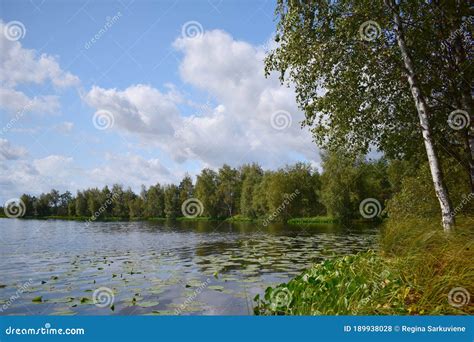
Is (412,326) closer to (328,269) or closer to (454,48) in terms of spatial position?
(328,269)

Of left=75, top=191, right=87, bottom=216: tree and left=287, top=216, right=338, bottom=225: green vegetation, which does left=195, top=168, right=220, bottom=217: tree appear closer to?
left=287, top=216, right=338, bottom=225: green vegetation

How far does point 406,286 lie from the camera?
586 centimetres

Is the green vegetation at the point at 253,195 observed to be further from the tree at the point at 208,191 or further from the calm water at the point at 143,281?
the calm water at the point at 143,281

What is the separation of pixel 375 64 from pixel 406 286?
7.71 meters

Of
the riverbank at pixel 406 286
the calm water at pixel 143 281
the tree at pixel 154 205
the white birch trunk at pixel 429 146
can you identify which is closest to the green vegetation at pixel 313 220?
the calm water at pixel 143 281

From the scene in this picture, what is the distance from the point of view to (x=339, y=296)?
619cm

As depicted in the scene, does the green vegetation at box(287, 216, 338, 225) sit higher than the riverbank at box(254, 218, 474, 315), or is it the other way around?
the riverbank at box(254, 218, 474, 315)

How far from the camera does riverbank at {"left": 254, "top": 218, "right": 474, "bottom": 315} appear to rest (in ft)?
16.7

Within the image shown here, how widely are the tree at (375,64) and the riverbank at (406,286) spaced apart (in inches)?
183

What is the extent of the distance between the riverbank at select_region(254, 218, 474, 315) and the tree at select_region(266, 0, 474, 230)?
465 centimetres

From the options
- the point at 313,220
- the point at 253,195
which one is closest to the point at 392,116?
the point at 313,220

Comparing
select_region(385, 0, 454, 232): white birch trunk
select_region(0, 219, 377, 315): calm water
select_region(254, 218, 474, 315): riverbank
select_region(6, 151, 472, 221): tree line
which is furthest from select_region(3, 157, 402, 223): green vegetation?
select_region(254, 218, 474, 315): riverbank

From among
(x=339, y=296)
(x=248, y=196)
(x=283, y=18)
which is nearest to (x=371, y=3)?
(x=283, y=18)

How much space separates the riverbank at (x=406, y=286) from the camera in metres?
5.08
